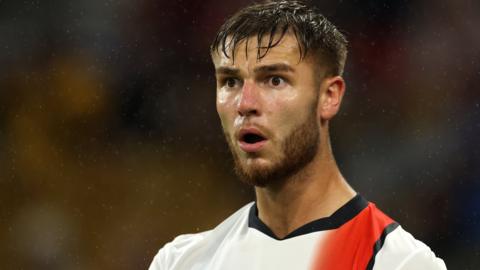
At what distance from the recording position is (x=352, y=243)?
1.94 m

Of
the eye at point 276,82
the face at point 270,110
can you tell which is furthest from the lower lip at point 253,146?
the eye at point 276,82

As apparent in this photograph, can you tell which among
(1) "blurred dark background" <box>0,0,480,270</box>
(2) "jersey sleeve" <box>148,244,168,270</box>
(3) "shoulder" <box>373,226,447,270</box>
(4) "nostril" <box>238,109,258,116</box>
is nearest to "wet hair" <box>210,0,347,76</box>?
(4) "nostril" <box>238,109,258,116</box>

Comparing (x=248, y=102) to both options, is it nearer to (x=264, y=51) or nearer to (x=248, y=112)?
(x=248, y=112)

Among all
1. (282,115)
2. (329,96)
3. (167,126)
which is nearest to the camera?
(282,115)

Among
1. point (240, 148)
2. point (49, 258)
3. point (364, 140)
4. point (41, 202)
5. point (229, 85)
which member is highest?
point (229, 85)

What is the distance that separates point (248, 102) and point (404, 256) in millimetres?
492

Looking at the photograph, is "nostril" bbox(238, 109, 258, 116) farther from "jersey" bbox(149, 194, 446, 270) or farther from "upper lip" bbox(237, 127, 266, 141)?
"jersey" bbox(149, 194, 446, 270)

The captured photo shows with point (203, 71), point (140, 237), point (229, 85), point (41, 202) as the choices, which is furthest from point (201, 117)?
point (229, 85)

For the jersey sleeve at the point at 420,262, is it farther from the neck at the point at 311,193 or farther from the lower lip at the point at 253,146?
the lower lip at the point at 253,146

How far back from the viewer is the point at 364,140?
3963mm

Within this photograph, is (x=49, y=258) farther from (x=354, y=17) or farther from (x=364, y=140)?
(x=354, y=17)

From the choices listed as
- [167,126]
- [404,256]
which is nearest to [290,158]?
[404,256]

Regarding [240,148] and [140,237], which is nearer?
[240,148]

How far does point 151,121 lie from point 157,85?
0.62 feet
